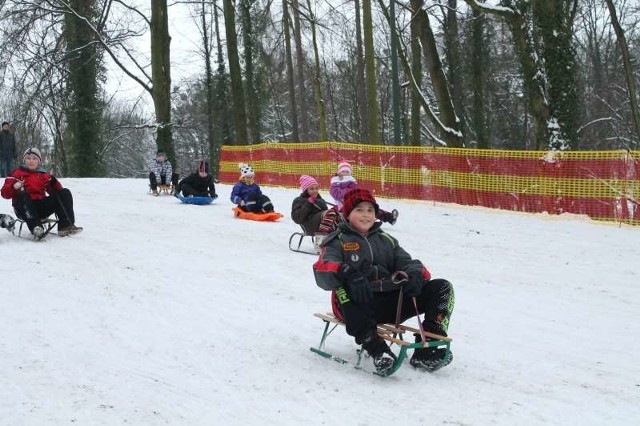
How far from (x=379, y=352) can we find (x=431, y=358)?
39cm

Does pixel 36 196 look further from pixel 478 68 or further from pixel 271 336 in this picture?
pixel 478 68

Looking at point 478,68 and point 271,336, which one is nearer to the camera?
point 271,336

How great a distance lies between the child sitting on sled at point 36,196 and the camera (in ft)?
32.5

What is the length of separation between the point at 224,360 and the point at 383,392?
1.24 m

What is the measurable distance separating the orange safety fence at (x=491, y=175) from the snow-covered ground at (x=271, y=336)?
189 centimetres

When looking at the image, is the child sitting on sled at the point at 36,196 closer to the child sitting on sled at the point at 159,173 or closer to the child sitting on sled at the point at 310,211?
the child sitting on sled at the point at 310,211

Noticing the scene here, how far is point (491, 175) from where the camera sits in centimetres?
1512

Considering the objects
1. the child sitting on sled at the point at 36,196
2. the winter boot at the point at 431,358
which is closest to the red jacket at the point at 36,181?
the child sitting on sled at the point at 36,196

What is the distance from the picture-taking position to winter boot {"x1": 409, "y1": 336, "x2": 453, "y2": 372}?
4.85 metres

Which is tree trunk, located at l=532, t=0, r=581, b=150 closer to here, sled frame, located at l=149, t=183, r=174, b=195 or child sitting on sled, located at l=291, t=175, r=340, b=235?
child sitting on sled, located at l=291, t=175, r=340, b=235

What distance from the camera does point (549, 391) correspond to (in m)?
4.58

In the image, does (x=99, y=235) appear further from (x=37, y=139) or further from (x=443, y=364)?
(x=37, y=139)

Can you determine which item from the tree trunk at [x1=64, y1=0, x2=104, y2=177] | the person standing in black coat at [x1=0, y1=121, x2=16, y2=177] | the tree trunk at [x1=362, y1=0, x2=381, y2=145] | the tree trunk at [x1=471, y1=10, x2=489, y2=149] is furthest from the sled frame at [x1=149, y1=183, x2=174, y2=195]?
the tree trunk at [x1=471, y1=10, x2=489, y2=149]

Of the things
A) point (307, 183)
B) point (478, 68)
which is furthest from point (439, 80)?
point (307, 183)
